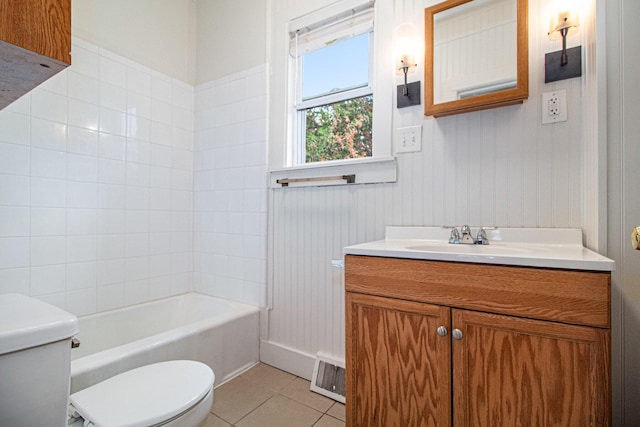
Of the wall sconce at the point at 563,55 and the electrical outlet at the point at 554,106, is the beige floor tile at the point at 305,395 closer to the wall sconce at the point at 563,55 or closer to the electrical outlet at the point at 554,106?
the electrical outlet at the point at 554,106

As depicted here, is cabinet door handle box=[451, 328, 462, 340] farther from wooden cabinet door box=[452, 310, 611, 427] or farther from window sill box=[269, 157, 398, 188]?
window sill box=[269, 157, 398, 188]

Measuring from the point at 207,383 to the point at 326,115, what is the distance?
1583mm

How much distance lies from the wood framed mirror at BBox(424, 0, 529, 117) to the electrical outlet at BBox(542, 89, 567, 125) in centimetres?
9

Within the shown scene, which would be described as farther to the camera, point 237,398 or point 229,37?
point 229,37

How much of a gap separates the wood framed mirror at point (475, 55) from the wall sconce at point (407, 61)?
83mm

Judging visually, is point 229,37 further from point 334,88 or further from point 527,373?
point 527,373

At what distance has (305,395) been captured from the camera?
164cm

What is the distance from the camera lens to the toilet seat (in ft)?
2.97

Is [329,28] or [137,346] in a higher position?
[329,28]

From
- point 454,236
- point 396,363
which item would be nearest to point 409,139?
point 454,236

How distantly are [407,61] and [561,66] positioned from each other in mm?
618

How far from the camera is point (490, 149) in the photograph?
1.36 m

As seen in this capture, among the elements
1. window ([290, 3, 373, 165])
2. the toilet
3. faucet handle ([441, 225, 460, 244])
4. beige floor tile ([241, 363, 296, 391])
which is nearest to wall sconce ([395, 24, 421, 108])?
window ([290, 3, 373, 165])

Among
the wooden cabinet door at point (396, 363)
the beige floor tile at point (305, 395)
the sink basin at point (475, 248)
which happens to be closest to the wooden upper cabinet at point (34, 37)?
the wooden cabinet door at point (396, 363)
